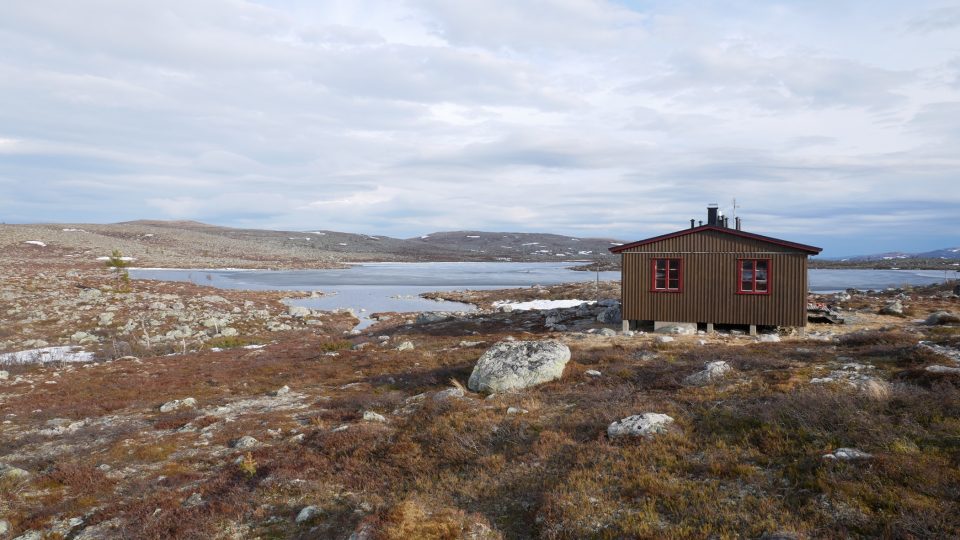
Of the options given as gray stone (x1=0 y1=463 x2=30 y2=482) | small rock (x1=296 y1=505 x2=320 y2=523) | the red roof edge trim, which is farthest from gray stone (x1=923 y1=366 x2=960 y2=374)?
gray stone (x1=0 y1=463 x2=30 y2=482)

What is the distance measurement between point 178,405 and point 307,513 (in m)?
9.94

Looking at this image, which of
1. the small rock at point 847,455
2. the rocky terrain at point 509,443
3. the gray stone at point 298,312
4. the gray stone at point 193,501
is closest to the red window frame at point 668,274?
the rocky terrain at point 509,443

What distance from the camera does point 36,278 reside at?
168ft

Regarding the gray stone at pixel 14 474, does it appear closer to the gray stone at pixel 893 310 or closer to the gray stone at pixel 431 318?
the gray stone at pixel 431 318

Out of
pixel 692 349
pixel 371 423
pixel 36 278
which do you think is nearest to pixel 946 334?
pixel 692 349

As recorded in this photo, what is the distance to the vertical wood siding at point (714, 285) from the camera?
2366cm

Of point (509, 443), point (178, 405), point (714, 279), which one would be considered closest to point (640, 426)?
point (509, 443)

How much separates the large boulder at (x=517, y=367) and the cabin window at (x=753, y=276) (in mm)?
11948

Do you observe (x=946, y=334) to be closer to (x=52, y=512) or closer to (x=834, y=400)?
(x=834, y=400)

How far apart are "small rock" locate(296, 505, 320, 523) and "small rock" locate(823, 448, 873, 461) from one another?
7.87 meters

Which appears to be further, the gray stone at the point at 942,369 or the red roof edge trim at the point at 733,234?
the red roof edge trim at the point at 733,234

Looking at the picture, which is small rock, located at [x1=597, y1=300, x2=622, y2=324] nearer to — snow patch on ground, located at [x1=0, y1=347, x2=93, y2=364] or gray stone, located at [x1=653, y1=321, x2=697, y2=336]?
gray stone, located at [x1=653, y1=321, x2=697, y2=336]

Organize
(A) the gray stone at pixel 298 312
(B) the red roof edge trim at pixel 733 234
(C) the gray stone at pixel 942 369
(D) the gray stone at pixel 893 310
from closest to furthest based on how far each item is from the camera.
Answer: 1. (C) the gray stone at pixel 942 369
2. (B) the red roof edge trim at pixel 733 234
3. (D) the gray stone at pixel 893 310
4. (A) the gray stone at pixel 298 312

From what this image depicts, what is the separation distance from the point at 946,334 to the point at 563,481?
19.7 metres
